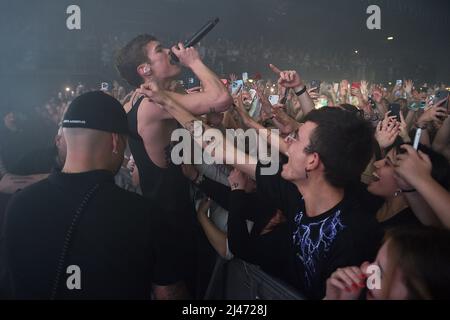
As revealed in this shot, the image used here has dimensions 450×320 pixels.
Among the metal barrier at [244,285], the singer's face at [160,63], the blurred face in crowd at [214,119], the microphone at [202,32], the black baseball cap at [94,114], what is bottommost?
the metal barrier at [244,285]

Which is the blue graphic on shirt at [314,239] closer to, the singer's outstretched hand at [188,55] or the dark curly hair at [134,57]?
the singer's outstretched hand at [188,55]

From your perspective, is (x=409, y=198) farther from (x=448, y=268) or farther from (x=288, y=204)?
(x=448, y=268)

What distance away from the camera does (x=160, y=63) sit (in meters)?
1.86

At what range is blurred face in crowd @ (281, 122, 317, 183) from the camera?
128 centimetres

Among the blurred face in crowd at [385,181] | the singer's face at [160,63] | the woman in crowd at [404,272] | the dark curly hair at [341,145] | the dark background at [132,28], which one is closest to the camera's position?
the woman in crowd at [404,272]

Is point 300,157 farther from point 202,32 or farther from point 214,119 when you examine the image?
point 214,119

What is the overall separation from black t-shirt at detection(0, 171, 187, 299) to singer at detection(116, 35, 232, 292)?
0.56 meters

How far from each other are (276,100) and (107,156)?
2.36 m

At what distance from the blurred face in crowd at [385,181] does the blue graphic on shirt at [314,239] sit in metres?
0.50

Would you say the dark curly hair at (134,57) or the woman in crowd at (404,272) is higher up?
the dark curly hair at (134,57)

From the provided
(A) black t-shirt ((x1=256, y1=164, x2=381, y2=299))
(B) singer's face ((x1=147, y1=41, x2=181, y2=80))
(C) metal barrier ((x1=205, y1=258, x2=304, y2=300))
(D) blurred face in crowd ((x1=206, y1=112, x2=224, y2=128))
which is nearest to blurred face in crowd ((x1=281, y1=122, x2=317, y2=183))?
(A) black t-shirt ((x1=256, y1=164, x2=381, y2=299))

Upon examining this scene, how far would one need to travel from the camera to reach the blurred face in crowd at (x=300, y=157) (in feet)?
4.19

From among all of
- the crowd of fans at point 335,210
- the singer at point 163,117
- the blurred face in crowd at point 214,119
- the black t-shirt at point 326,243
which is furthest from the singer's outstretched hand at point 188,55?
the black t-shirt at point 326,243
